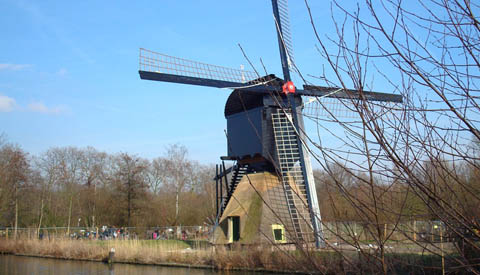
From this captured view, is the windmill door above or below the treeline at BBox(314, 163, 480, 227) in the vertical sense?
below

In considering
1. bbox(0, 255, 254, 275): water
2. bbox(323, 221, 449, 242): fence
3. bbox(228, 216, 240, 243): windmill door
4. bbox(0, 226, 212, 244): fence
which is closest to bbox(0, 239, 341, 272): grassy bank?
bbox(0, 255, 254, 275): water

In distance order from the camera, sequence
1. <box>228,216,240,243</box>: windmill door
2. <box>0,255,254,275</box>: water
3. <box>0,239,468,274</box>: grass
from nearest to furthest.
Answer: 1. <box>0,239,468,274</box>: grass
2. <box>0,255,254,275</box>: water
3. <box>228,216,240,243</box>: windmill door

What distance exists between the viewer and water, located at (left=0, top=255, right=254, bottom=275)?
12852 millimetres

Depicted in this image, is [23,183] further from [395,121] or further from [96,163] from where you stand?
[395,121]

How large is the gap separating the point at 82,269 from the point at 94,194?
51.2 feet

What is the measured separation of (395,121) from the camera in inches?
74.5

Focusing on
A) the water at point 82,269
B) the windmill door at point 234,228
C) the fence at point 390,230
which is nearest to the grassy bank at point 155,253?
the water at point 82,269

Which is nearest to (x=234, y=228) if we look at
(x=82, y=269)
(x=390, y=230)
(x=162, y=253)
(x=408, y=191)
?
(x=162, y=253)

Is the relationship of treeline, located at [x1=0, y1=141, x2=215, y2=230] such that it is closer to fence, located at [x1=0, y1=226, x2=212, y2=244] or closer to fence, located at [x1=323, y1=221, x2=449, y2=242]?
fence, located at [x1=0, y1=226, x2=212, y2=244]

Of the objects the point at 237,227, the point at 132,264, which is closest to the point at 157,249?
the point at 132,264

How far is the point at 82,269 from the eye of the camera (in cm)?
1379

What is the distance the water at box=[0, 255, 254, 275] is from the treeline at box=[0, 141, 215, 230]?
8.25 m

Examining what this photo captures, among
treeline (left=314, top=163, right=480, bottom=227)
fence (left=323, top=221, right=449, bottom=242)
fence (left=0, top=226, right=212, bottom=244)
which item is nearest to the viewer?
treeline (left=314, top=163, right=480, bottom=227)

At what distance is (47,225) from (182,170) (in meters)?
12.9
